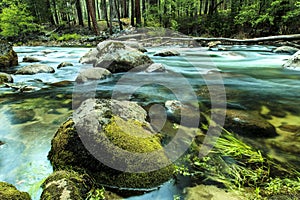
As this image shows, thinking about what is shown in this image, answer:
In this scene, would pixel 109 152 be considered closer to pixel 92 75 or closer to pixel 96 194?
→ pixel 96 194

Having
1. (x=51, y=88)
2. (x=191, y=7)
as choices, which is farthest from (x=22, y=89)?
(x=191, y=7)

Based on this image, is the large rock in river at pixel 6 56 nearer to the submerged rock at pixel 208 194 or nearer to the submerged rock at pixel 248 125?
the submerged rock at pixel 248 125

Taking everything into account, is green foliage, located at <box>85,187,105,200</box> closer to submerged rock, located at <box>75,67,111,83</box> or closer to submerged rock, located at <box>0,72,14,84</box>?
submerged rock, located at <box>75,67,111,83</box>

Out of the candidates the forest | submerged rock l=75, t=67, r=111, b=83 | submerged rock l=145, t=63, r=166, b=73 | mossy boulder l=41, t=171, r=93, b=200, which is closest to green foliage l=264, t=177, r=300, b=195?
mossy boulder l=41, t=171, r=93, b=200

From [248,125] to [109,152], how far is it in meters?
2.36

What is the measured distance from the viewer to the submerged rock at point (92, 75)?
656cm

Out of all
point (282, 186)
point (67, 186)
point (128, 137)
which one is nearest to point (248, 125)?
point (282, 186)

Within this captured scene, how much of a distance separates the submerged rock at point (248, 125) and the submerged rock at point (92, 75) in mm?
4401

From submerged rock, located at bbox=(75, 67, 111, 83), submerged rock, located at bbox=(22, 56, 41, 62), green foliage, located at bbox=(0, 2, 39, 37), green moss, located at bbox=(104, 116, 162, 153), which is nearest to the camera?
green moss, located at bbox=(104, 116, 162, 153)

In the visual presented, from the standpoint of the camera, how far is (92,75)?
671cm

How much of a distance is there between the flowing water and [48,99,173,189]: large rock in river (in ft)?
0.58

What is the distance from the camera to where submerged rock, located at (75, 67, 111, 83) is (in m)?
6.56

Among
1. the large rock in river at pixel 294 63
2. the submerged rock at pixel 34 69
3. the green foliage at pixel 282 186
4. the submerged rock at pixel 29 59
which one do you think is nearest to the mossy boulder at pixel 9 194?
the green foliage at pixel 282 186

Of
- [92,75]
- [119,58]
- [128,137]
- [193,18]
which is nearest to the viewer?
[128,137]
